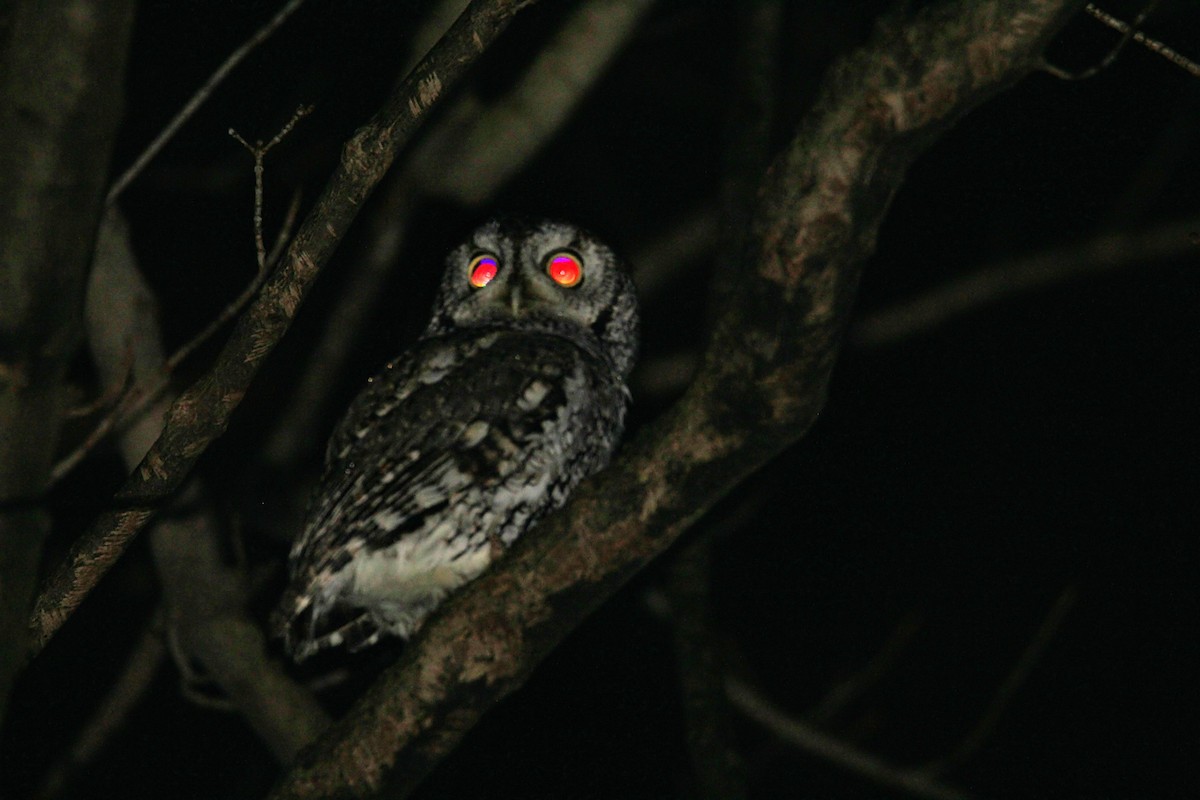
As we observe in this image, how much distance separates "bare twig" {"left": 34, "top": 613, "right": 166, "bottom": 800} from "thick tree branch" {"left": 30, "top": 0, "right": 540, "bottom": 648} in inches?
98.2

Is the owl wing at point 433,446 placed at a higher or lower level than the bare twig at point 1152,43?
lower

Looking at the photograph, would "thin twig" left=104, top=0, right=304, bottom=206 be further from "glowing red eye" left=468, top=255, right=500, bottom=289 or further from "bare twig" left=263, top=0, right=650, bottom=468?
"bare twig" left=263, top=0, right=650, bottom=468

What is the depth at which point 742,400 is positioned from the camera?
6.84 ft

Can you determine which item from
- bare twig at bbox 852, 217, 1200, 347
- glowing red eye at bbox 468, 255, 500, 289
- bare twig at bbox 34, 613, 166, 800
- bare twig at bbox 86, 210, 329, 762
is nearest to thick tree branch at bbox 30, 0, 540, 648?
bare twig at bbox 86, 210, 329, 762

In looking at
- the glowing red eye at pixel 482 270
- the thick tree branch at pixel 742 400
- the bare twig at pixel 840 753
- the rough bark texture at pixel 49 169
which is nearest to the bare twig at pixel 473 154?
the glowing red eye at pixel 482 270

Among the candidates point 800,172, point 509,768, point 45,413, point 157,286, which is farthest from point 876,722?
point 45,413

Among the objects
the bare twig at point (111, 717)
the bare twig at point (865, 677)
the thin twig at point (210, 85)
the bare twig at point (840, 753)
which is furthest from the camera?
the bare twig at point (865, 677)

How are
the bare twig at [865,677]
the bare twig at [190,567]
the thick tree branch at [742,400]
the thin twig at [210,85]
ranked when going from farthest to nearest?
the bare twig at [865,677] → the bare twig at [190,567] → the thin twig at [210,85] → the thick tree branch at [742,400]

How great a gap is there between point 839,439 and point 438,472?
16.1ft

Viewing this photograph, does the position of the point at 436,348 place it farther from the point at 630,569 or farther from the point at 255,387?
the point at 255,387

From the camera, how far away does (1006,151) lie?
709 cm

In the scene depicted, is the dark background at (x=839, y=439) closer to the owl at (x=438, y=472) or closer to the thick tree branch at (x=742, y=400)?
the owl at (x=438, y=472)

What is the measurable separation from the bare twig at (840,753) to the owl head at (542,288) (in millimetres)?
1179

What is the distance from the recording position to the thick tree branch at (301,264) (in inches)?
81.0
